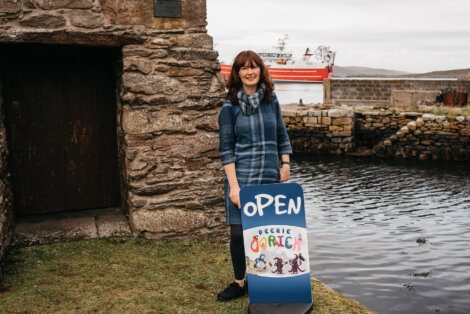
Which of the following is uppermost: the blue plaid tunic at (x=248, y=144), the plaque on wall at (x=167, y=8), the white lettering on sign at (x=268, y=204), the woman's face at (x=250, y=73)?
the plaque on wall at (x=167, y=8)

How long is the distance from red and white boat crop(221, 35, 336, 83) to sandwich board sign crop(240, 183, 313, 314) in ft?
221

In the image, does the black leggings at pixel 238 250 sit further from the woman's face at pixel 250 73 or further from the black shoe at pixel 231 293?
the woman's face at pixel 250 73

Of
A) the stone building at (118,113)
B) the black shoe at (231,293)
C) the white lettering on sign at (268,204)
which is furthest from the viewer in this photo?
the stone building at (118,113)

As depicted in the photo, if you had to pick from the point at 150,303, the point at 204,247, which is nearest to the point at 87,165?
the point at 204,247

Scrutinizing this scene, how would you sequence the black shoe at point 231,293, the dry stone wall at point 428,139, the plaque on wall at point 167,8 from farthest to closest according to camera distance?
the dry stone wall at point 428,139
the plaque on wall at point 167,8
the black shoe at point 231,293

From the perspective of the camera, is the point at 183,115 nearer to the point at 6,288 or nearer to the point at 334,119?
the point at 6,288

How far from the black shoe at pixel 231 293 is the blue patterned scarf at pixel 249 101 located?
133 cm

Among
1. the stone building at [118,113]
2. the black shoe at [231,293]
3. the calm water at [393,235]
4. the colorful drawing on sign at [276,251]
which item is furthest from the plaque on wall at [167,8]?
the calm water at [393,235]

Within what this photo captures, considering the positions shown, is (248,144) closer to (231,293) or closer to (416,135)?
(231,293)

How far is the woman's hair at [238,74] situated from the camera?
140 inches

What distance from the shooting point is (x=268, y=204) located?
353cm

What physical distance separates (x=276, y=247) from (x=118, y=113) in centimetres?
257

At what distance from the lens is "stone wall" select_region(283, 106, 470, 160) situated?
696 inches

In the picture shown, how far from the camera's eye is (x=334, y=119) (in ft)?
63.6
